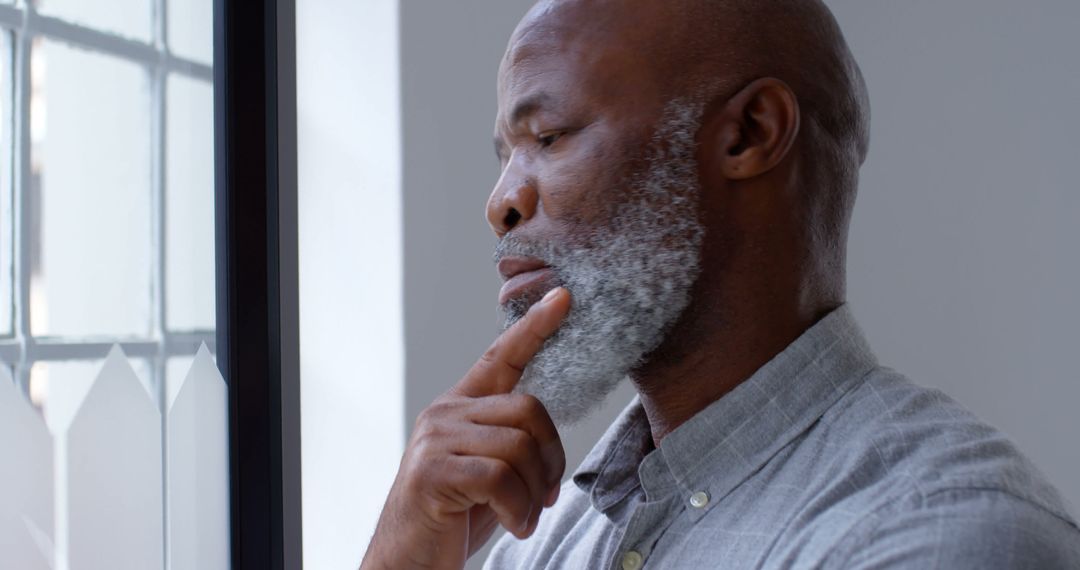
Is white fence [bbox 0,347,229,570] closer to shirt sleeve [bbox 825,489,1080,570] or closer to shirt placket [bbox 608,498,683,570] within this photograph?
shirt placket [bbox 608,498,683,570]

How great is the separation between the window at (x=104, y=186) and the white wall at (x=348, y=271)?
0.24m

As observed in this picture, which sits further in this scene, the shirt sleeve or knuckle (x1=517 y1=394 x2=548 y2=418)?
knuckle (x1=517 y1=394 x2=548 y2=418)

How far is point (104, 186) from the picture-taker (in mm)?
1288

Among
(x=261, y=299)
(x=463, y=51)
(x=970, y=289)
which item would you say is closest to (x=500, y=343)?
(x=261, y=299)

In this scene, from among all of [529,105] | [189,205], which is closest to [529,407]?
[529,105]

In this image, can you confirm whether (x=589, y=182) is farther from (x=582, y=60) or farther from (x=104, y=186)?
(x=104, y=186)

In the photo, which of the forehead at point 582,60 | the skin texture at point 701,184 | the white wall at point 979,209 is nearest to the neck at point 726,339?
the skin texture at point 701,184

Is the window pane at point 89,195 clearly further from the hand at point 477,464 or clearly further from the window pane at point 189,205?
the hand at point 477,464

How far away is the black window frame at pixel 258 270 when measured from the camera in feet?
4.97

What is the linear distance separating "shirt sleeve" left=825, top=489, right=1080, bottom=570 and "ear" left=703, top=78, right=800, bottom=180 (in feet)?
1.14

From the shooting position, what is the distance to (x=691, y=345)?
92 cm

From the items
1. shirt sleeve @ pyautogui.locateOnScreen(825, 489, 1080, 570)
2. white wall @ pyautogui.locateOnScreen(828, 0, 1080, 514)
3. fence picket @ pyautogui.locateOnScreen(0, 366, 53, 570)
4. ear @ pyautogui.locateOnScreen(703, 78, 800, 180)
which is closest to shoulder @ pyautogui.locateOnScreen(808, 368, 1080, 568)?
shirt sleeve @ pyautogui.locateOnScreen(825, 489, 1080, 570)

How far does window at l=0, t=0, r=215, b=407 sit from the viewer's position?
1.17 meters

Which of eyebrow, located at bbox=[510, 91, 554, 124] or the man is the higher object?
eyebrow, located at bbox=[510, 91, 554, 124]
